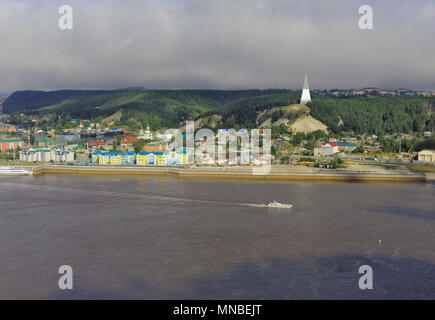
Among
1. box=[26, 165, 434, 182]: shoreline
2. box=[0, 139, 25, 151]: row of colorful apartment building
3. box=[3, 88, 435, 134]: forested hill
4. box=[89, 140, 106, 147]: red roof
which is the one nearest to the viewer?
box=[26, 165, 434, 182]: shoreline

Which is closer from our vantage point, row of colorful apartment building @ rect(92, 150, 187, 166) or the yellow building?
the yellow building

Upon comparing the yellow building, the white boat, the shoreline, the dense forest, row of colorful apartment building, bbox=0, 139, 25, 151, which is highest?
the dense forest

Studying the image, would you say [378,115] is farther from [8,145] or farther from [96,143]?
[8,145]

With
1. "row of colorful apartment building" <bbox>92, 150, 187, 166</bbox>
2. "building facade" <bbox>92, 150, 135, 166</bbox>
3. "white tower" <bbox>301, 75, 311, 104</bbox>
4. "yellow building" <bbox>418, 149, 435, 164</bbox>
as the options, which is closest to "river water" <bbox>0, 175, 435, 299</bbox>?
"row of colorful apartment building" <bbox>92, 150, 187, 166</bbox>

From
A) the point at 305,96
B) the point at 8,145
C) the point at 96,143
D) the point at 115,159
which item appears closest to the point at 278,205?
the point at 115,159

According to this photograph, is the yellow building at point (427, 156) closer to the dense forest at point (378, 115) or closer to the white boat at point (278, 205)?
the dense forest at point (378, 115)

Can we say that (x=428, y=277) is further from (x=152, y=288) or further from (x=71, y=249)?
(x=71, y=249)

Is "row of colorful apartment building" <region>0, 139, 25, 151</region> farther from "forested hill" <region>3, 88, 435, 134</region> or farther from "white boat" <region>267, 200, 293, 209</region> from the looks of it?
"white boat" <region>267, 200, 293, 209</region>

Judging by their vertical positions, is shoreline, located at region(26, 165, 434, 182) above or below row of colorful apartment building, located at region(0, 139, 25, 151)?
below
